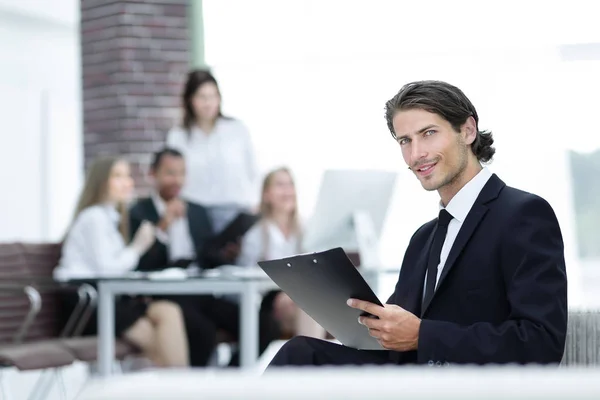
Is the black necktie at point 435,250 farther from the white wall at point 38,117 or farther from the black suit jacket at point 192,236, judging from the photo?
the white wall at point 38,117

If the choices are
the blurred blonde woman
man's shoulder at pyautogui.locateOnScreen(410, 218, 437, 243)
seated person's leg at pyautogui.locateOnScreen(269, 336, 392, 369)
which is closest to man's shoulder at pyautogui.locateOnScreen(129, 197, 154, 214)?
the blurred blonde woman

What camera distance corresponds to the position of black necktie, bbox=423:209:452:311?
2289 millimetres

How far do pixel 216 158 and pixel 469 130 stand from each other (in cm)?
377

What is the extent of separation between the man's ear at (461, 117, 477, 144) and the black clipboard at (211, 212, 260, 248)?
341 centimetres

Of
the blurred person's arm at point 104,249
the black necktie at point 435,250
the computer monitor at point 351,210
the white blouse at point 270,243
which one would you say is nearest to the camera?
the black necktie at point 435,250

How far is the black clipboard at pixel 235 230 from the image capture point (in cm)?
573

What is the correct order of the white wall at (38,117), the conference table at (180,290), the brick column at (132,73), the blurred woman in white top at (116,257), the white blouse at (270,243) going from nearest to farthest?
the conference table at (180,290) → the blurred woman in white top at (116,257) → the white blouse at (270,243) → the brick column at (132,73) → the white wall at (38,117)

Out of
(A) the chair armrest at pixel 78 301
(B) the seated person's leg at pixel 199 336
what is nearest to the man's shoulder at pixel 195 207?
(B) the seated person's leg at pixel 199 336

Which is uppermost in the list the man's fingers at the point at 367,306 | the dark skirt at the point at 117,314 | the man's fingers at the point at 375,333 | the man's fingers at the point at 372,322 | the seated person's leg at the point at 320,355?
the man's fingers at the point at 367,306

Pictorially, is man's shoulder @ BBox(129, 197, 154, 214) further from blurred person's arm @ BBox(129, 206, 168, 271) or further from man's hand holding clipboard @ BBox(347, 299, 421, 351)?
man's hand holding clipboard @ BBox(347, 299, 421, 351)

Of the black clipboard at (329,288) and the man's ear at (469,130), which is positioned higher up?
the man's ear at (469,130)

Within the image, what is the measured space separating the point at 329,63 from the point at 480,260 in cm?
582

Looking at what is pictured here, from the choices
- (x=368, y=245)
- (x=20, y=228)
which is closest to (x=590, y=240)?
(x=368, y=245)

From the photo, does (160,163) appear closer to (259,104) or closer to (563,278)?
(259,104)
